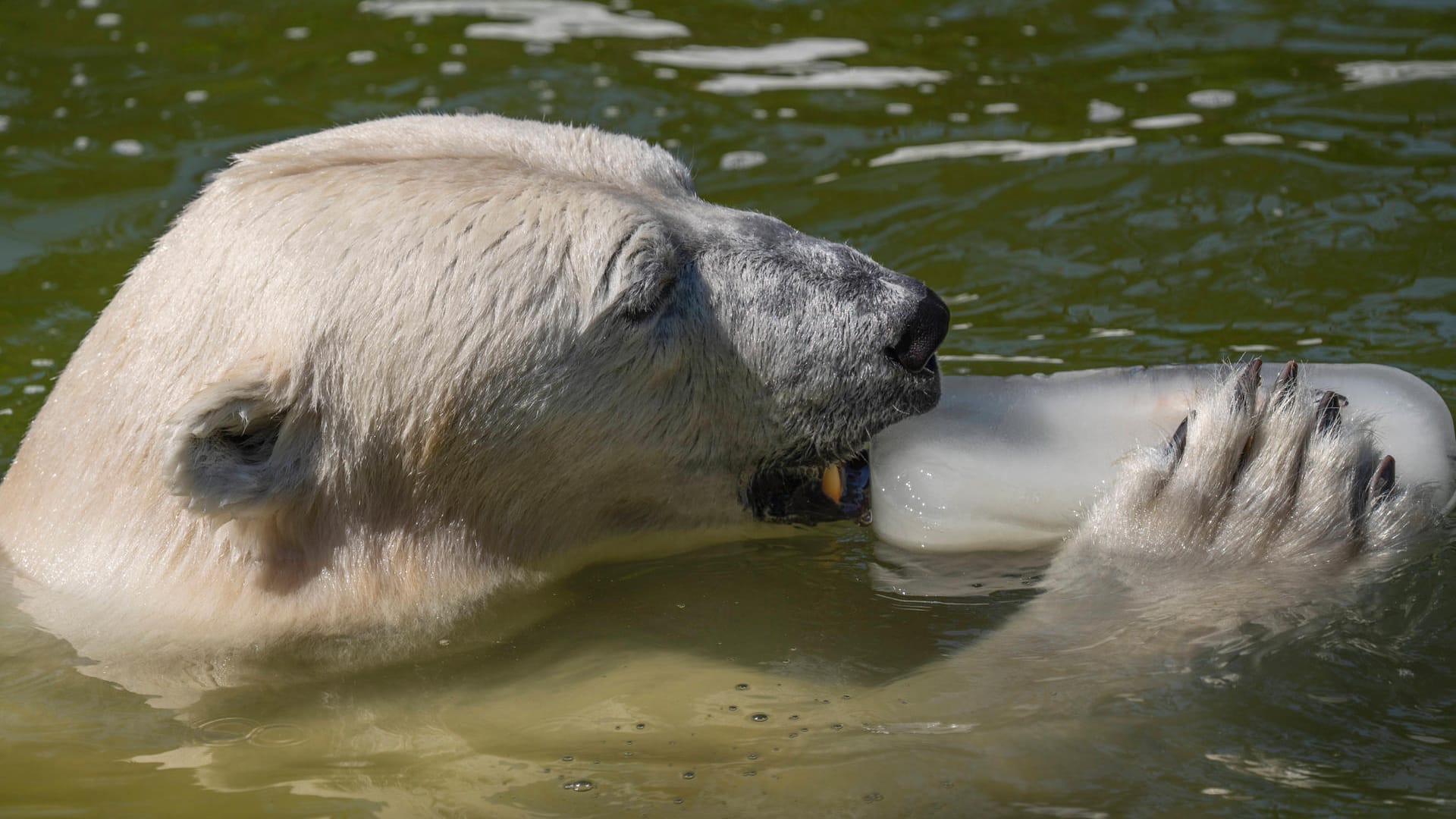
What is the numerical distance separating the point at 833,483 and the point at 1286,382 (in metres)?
1.12

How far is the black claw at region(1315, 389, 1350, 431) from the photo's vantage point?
133 inches

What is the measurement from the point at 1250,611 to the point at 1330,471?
33cm

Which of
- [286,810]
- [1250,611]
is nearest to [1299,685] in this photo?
[1250,611]

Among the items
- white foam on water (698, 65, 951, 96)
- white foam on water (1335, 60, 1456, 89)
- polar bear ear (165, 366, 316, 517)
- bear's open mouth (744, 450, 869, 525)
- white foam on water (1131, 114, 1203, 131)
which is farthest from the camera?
white foam on water (698, 65, 951, 96)

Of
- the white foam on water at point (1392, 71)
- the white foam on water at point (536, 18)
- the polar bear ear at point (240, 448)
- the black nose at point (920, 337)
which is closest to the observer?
the polar bear ear at point (240, 448)

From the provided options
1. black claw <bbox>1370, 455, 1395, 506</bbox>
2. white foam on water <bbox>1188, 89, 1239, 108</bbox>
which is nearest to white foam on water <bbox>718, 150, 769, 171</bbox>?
white foam on water <bbox>1188, 89, 1239, 108</bbox>

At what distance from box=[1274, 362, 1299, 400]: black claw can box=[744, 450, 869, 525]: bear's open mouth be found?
0.99 metres

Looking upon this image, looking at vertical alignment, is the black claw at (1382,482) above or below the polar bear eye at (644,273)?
below

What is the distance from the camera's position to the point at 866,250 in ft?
20.3

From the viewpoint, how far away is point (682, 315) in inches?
142

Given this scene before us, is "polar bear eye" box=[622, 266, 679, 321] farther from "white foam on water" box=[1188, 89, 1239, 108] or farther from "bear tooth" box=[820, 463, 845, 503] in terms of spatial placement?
"white foam on water" box=[1188, 89, 1239, 108]

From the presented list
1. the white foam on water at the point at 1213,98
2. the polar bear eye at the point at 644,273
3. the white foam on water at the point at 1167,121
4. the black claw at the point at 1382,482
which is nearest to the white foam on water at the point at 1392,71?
the white foam on water at the point at 1213,98

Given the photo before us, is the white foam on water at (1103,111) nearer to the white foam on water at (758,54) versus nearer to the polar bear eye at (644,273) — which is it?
the white foam on water at (758,54)

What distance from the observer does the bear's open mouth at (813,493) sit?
383cm
